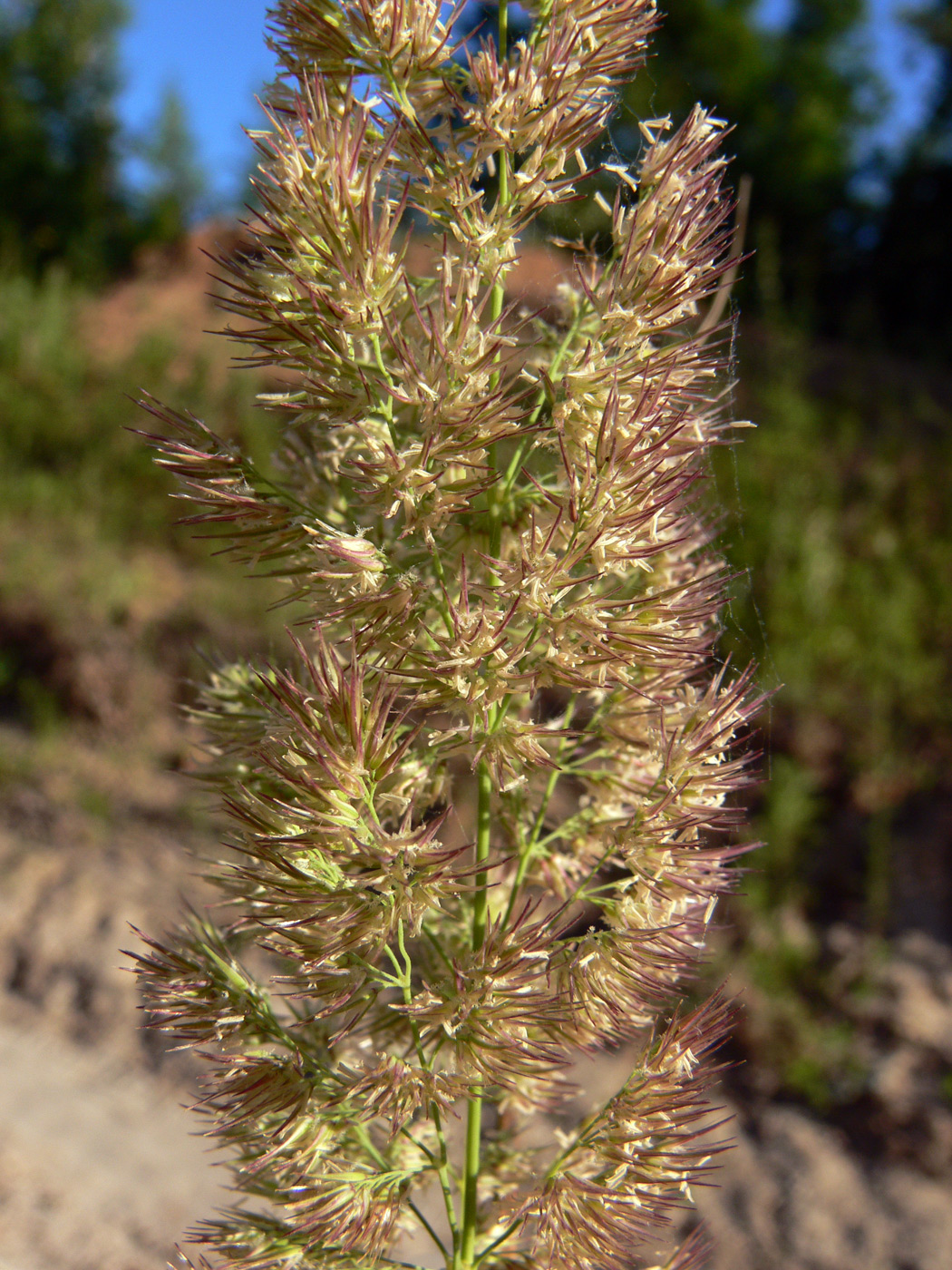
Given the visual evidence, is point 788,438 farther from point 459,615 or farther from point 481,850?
point 459,615

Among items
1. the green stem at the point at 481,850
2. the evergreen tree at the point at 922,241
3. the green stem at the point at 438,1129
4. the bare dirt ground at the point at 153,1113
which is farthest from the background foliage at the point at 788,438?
the green stem at the point at 438,1129

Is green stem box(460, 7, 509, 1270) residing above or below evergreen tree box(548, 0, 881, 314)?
below

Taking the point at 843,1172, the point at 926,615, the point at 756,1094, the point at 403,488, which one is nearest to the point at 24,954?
the point at 756,1094

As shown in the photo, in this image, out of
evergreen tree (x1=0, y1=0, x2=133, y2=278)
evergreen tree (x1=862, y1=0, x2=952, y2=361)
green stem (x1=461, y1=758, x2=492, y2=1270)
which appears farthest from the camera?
evergreen tree (x1=0, y1=0, x2=133, y2=278)

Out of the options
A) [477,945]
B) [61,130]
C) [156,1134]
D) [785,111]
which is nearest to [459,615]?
[477,945]

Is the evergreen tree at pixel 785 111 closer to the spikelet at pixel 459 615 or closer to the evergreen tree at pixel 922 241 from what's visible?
the evergreen tree at pixel 922 241

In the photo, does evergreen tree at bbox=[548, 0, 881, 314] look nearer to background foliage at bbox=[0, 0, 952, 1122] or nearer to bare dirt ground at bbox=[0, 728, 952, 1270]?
background foliage at bbox=[0, 0, 952, 1122]

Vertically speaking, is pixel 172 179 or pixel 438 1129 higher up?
pixel 172 179

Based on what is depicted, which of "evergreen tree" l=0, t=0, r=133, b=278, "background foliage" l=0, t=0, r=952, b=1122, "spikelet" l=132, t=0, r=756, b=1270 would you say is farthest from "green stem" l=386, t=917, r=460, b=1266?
"evergreen tree" l=0, t=0, r=133, b=278

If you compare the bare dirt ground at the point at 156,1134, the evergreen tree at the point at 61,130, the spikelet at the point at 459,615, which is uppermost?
the evergreen tree at the point at 61,130
